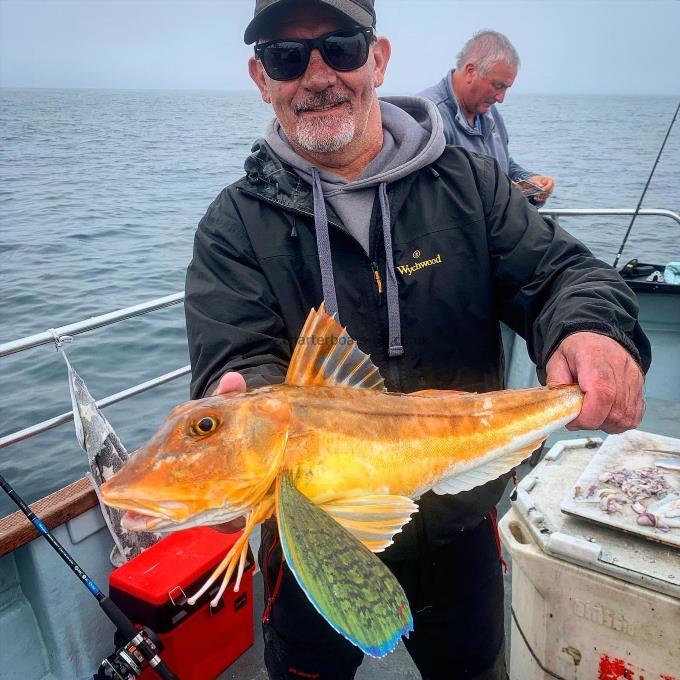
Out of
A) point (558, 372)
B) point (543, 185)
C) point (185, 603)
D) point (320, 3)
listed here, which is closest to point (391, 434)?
point (558, 372)

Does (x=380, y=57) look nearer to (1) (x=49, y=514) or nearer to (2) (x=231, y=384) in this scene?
(2) (x=231, y=384)

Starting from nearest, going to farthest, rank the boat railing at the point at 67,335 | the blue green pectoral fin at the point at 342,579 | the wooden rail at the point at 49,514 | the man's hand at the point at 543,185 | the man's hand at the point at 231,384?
the blue green pectoral fin at the point at 342,579 → the man's hand at the point at 231,384 → the wooden rail at the point at 49,514 → the boat railing at the point at 67,335 → the man's hand at the point at 543,185

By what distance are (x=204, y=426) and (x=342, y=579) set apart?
580 millimetres

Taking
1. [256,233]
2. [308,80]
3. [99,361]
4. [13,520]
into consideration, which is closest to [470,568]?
[256,233]

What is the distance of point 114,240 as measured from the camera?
16.0m

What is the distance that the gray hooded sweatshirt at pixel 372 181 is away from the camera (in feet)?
8.34

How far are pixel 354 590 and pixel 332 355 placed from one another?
0.74 m

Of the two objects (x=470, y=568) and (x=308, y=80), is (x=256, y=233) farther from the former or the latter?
(x=470, y=568)

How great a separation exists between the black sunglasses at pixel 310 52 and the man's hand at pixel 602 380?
62.0 inches

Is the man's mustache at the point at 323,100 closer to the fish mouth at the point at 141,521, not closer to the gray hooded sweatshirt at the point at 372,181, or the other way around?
the gray hooded sweatshirt at the point at 372,181

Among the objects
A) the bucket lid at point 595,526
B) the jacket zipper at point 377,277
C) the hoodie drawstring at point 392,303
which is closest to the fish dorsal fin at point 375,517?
the hoodie drawstring at point 392,303

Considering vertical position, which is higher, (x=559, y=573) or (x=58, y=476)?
(x=559, y=573)

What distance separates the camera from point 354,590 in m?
1.49

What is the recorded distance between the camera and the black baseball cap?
8.35 feet
